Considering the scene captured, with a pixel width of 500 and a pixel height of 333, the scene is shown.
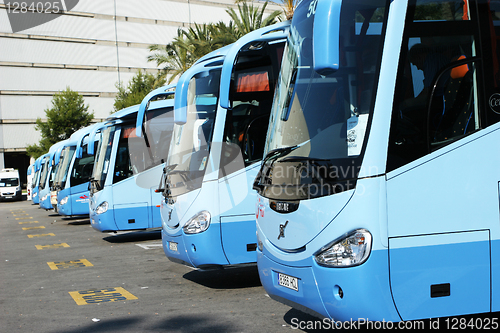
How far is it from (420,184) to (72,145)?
1913 centimetres

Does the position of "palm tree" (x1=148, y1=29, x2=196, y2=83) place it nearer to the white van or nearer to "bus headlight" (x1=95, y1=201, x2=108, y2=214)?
the white van

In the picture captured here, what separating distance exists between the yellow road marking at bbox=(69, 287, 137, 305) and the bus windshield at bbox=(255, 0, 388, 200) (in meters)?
3.38

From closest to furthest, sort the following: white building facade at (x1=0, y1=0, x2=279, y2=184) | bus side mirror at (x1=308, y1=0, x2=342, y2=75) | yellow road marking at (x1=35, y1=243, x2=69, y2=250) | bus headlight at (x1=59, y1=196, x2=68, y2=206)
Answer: bus side mirror at (x1=308, y1=0, x2=342, y2=75) < yellow road marking at (x1=35, y1=243, x2=69, y2=250) < bus headlight at (x1=59, y1=196, x2=68, y2=206) < white building facade at (x1=0, y1=0, x2=279, y2=184)

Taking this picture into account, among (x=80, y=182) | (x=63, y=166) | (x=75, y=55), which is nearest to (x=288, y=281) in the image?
(x=80, y=182)

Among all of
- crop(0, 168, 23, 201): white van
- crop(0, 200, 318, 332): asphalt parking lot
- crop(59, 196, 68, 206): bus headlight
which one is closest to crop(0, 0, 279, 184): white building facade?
crop(0, 168, 23, 201): white van

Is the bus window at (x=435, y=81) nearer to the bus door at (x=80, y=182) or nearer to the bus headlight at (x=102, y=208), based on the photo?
the bus headlight at (x=102, y=208)

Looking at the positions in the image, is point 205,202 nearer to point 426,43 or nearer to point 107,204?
point 426,43

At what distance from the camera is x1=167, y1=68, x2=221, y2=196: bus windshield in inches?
285

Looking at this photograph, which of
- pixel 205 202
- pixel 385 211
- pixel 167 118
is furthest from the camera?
pixel 167 118

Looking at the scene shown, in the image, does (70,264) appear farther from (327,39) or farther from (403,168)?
(327,39)

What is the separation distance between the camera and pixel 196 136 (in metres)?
7.48

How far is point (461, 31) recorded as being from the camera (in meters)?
4.21

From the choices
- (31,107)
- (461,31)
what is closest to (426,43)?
(461,31)

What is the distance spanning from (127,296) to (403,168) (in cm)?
467
